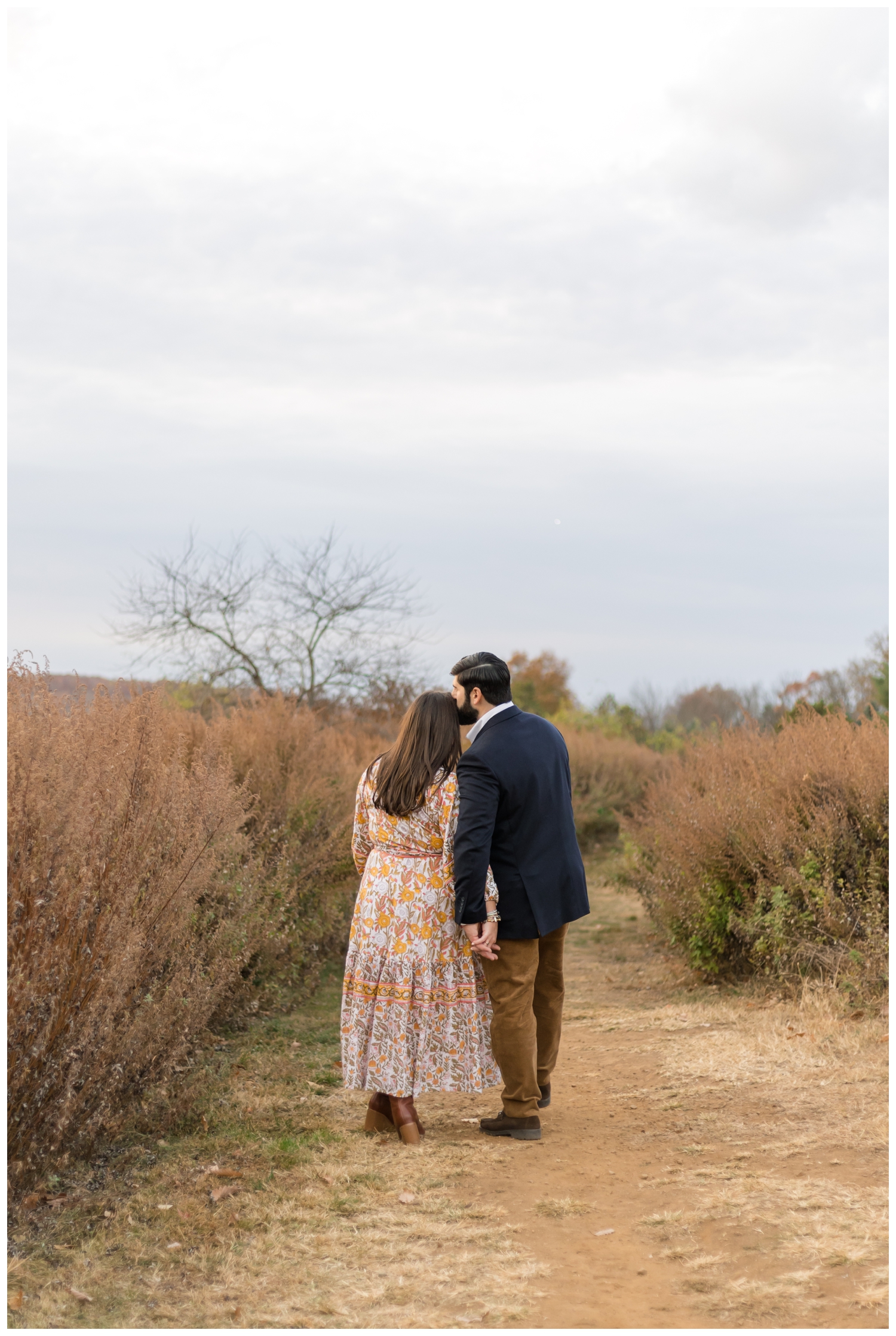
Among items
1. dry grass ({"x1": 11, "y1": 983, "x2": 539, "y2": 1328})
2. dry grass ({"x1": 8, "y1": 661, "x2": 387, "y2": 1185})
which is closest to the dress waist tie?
dry grass ({"x1": 8, "y1": 661, "x2": 387, "y2": 1185})

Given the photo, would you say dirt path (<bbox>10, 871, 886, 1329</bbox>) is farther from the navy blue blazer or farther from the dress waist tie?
the dress waist tie

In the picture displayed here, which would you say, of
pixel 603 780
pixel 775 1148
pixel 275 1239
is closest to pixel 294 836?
pixel 775 1148

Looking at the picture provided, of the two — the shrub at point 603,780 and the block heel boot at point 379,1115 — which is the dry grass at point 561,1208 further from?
the shrub at point 603,780

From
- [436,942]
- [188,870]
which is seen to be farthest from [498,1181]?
[188,870]

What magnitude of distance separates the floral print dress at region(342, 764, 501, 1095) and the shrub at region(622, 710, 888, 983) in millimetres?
3451

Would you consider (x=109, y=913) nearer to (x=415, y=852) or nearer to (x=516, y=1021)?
(x=415, y=852)

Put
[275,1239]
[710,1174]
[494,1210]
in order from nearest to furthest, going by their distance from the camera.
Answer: [275,1239] < [494,1210] < [710,1174]

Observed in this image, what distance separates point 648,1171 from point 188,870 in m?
2.33

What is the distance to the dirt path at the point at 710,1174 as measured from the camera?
137 inches

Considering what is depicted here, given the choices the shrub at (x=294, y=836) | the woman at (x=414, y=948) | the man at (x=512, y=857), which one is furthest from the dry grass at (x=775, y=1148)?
the shrub at (x=294, y=836)

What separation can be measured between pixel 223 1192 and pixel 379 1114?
0.97 meters

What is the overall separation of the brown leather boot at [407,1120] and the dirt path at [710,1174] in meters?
0.41

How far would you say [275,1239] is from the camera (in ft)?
12.7

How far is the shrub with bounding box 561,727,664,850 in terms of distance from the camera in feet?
61.3
